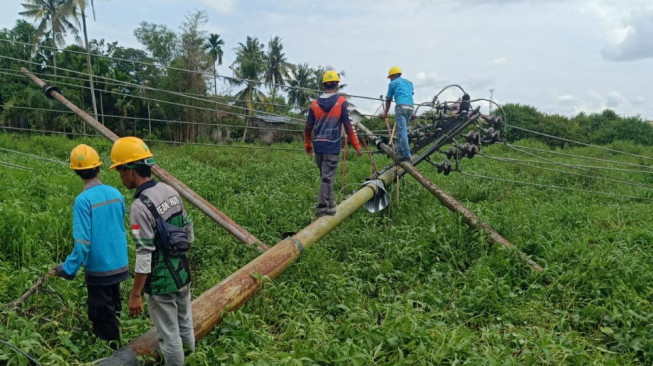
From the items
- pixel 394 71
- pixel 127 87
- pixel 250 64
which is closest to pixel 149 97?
pixel 127 87

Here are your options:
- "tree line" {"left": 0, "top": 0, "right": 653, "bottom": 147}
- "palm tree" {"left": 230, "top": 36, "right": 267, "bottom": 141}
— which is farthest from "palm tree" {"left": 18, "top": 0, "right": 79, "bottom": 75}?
"palm tree" {"left": 230, "top": 36, "right": 267, "bottom": 141}

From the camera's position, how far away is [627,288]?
467 cm

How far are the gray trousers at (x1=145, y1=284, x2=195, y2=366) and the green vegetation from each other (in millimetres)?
161

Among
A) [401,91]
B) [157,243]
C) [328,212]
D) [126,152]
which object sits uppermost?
[401,91]

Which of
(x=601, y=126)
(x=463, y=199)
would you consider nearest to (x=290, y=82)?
(x=601, y=126)

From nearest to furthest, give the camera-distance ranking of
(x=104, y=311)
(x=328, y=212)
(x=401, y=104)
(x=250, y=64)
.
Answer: (x=104, y=311) → (x=328, y=212) → (x=401, y=104) → (x=250, y=64)

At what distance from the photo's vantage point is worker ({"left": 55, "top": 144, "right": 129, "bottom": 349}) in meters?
3.30

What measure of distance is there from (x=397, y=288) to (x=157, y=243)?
3036 mm

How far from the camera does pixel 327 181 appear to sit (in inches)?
222

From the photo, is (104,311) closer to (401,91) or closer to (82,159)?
(82,159)

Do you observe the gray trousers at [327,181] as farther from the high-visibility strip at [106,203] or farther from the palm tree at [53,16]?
the palm tree at [53,16]

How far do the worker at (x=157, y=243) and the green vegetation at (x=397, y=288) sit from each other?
36 cm

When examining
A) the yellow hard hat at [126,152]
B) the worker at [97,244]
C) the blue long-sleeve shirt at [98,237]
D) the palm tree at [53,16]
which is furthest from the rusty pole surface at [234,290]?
the palm tree at [53,16]

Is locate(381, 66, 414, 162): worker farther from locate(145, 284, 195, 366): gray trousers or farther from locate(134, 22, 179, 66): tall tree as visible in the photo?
locate(134, 22, 179, 66): tall tree
